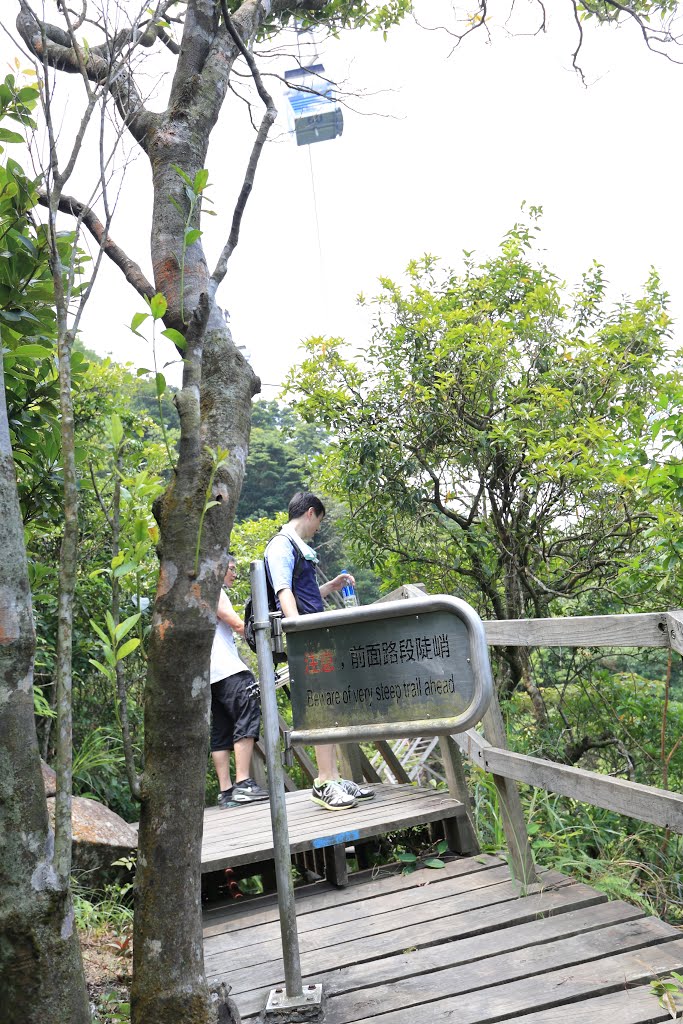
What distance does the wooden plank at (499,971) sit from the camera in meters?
2.32

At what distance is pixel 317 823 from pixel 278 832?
1210 mm

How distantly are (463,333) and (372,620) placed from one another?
12.3 feet

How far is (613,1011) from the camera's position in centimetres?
212

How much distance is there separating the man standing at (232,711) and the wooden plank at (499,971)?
2.05m

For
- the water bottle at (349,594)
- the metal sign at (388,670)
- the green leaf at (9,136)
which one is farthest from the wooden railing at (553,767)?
the green leaf at (9,136)

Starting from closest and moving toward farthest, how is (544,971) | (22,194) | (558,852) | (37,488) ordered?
1. (22,194)
2. (544,971)
3. (37,488)
4. (558,852)

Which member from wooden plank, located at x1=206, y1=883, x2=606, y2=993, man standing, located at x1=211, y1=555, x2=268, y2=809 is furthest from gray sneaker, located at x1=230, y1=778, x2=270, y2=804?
wooden plank, located at x1=206, y1=883, x2=606, y2=993

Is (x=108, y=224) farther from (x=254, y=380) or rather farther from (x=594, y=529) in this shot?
(x=594, y=529)

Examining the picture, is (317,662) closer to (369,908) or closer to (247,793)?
(369,908)

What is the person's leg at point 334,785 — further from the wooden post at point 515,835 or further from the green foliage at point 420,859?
the wooden post at point 515,835

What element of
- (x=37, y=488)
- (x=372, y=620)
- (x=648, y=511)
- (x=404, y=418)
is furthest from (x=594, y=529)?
(x=37, y=488)

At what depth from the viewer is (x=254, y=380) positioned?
8.02ft

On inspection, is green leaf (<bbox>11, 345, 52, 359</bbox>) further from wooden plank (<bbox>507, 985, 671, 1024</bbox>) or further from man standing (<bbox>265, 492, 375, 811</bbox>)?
wooden plank (<bbox>507, 985, 671, 1024</bbox>)

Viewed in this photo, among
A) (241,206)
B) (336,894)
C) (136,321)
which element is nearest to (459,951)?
(336,894)
